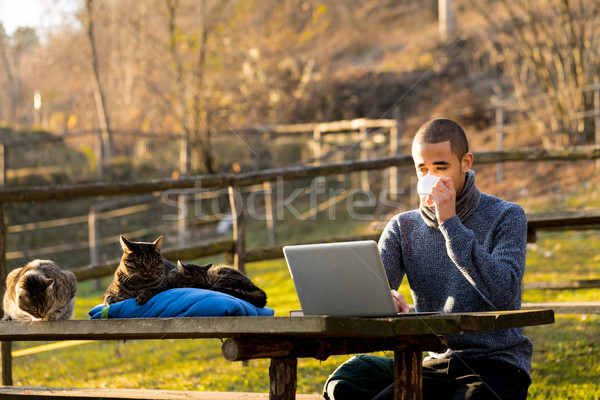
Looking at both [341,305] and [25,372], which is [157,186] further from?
[341,305]

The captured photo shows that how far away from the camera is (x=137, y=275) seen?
93.0 inches

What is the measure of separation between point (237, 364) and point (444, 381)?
3257mm

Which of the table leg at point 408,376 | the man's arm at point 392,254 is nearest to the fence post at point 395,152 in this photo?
the man's arm at point 392,254

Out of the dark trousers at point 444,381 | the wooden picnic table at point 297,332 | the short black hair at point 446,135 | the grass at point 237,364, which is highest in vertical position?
the short black hair at point 446,135

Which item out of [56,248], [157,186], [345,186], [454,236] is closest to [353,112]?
[345,186]

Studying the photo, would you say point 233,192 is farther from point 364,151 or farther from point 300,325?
point 364,151

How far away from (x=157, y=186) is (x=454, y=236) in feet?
10.6

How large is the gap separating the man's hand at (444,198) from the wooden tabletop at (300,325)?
557 mm

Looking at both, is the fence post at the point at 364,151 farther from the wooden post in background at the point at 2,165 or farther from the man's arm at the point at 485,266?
the man's arm at the point at 485,266

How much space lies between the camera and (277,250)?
5.78m

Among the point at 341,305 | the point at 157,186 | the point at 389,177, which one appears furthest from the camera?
the point at 389,177

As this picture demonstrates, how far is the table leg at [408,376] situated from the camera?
218cm

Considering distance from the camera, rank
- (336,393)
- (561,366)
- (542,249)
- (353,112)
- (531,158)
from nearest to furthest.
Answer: (336,393)
(561,366)
(531,158)
(542,249)
(353,112)

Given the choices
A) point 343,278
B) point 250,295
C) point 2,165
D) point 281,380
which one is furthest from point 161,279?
point 2,165
